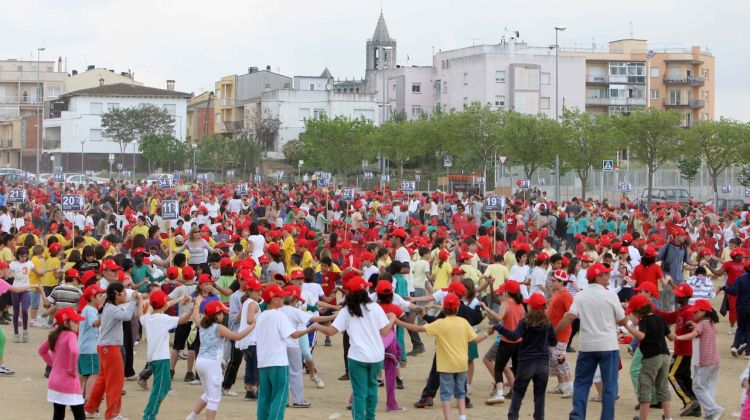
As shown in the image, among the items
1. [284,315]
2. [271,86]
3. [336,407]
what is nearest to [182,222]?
[336,407]

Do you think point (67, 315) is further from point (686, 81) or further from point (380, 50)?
point (380, 50)

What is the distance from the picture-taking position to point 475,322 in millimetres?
13625

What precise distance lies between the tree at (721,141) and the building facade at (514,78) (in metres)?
32.6

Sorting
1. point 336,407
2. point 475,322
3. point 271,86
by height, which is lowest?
point 336,407

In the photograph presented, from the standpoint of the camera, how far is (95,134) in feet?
326

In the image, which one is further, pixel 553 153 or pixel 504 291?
pixel 553 153

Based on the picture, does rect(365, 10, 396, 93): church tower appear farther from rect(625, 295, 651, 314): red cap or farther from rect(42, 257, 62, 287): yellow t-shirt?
rect(625, 295, 651, 314): red cap

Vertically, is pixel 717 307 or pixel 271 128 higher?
pixel 271 128

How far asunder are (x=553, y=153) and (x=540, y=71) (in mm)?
35179

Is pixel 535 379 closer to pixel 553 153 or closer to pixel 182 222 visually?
pixel 182 222

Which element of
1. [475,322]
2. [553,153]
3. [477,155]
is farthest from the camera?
[477,155]

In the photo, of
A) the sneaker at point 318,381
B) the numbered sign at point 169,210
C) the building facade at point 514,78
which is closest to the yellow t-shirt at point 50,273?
the numbered sign at point 169,210

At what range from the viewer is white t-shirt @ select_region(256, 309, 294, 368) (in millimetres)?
11852

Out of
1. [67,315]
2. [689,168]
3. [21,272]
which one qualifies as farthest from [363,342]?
[689,168]
